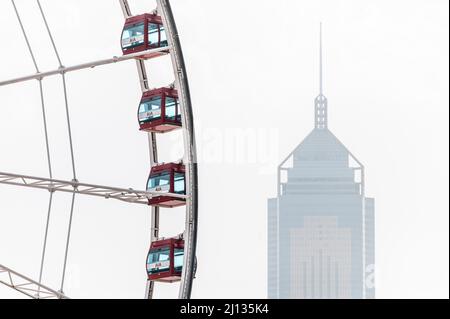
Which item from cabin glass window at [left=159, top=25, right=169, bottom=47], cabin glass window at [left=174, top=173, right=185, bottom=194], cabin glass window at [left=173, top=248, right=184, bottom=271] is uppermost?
cabin glass window at [left=159, top=25, right=169, bottom=47]

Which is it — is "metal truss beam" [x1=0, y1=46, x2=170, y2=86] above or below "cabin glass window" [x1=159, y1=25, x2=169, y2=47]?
below

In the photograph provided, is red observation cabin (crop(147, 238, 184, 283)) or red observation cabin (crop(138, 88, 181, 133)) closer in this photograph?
red observation cabin (crop(147, 238, 184, 283))

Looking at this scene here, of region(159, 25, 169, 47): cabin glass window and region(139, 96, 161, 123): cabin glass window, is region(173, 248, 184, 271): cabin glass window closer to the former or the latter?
region(139, 96, 161, 123): cabin glass window

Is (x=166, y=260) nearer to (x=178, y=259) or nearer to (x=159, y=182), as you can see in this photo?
(x=178, y=259)
